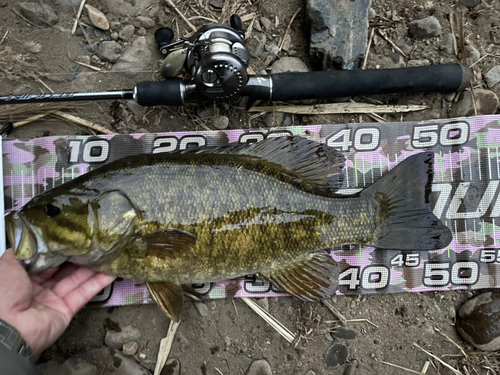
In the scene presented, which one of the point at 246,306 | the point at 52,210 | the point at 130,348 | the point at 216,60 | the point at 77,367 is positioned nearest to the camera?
the point at 52,210

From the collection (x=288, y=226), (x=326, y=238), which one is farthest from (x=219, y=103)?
(x=326, y=238)

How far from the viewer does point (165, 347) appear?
257cm

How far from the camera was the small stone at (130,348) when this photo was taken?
2537mm

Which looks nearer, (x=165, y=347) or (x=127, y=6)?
(x=165, y=347)

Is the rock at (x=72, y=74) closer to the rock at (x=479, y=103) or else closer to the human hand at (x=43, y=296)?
the human hand at (x=43, y=296)

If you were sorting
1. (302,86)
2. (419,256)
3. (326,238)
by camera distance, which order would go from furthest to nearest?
(419,256) < (302,86) < (326,238)

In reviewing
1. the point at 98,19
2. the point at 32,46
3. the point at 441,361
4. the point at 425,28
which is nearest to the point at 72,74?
the point at 32,46

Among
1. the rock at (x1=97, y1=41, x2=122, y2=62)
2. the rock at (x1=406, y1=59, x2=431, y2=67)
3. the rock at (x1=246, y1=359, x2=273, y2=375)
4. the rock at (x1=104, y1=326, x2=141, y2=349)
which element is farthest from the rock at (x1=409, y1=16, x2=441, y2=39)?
the rock at (x1=104, y1=326, x2=141, y2=349)

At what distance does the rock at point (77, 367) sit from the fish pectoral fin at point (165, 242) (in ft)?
3.37

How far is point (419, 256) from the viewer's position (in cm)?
266

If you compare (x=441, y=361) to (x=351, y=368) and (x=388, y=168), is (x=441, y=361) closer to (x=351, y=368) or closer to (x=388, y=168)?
(x=351, y=368)

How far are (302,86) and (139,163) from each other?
127 cm

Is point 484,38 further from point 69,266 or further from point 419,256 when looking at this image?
point 69,266

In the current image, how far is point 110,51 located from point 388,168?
7.82 ft
